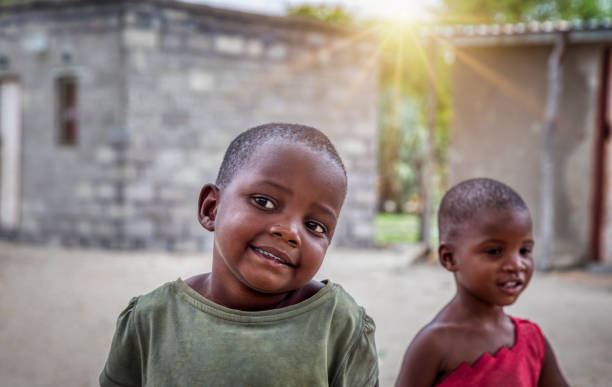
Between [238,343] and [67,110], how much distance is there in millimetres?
9087

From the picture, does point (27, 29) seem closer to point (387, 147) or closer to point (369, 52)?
point (369, 52)

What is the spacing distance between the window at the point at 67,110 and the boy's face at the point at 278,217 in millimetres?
8748

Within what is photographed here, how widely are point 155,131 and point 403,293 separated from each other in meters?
4.71

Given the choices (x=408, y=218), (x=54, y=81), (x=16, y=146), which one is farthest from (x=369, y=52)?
(x=408, y=218)

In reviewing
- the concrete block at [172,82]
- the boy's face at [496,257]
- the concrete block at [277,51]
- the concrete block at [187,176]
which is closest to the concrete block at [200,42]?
the concrete block at [172,82]

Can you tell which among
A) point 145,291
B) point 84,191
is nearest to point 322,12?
point 84,191

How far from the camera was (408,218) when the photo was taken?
56.4 feet

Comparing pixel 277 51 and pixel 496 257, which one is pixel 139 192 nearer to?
pixel 277 51

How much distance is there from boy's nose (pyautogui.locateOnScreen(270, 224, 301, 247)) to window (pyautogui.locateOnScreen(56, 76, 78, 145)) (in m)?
8.85

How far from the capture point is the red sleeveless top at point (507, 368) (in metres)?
1.69

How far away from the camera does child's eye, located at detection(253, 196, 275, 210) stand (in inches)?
47.7

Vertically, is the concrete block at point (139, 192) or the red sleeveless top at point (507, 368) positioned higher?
the red sleeveless top at point (507, 368)

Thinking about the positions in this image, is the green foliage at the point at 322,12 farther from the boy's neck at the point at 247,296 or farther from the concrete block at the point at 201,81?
the boy's neck at the point at 247,296

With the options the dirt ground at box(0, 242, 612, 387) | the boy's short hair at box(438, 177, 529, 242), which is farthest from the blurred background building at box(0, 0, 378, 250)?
the boy's short hair at box(438, 177, 529, 242)
